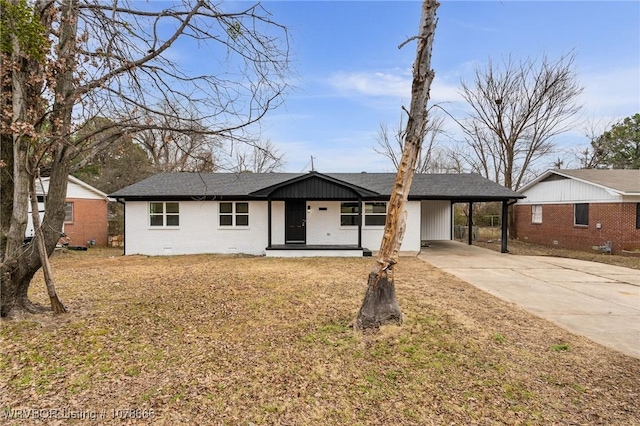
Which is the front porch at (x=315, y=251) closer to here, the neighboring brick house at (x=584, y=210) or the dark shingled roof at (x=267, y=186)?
the dark shingled roof at (x=267, y=186)

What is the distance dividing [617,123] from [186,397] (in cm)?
3482

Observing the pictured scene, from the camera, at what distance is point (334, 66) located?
1099 centimetres

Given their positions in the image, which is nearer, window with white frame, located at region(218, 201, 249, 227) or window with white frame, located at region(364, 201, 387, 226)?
window with white frame, located at region(218, 201, 249, 227)

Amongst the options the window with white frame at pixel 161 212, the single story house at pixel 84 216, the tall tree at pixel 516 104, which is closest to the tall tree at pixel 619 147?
the tall tree at pixel 516 104

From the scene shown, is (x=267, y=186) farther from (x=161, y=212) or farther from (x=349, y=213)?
(x=161, y=212)

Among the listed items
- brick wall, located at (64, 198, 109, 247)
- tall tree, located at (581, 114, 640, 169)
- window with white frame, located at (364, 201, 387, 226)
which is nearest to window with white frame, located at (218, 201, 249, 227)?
window with white frame, located at (364, 201, 387, 226)

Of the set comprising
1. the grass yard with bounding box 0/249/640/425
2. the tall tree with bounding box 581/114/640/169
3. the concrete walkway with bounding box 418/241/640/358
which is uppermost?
the tall tree with bounding box 581/114/640/169

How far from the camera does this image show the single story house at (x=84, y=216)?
1672 cm

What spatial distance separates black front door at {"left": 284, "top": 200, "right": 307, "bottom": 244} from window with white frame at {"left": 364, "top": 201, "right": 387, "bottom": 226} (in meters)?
2.74

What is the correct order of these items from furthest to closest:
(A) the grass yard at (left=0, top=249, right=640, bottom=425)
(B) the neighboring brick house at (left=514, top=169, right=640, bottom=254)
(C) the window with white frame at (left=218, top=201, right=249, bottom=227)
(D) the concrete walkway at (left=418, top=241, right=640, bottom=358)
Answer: (C) the window with white frame at (left=218, top=201, right=249, bottom=227) < (B) the neighboring brick house at (left=514, top=169, right=640, bottom=254) < (D) the concrete walkway at (left=418, top=241, right=640, bottom=358) < (A) the grass yard at (left=0, top=249, right=640, bottom=425)

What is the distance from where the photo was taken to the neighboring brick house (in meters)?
13.4

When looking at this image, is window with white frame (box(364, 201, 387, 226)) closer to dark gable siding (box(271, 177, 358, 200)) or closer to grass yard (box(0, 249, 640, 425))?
dark gable siding (box(271, 177, 358, 200))

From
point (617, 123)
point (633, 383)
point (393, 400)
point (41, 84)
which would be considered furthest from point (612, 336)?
point (617, 123)

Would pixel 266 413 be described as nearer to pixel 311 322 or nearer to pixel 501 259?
pixel 311 322
